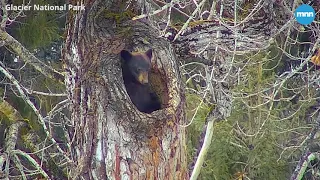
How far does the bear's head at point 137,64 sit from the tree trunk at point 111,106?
16 cm

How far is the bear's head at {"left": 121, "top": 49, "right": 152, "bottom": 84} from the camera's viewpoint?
2.57 m

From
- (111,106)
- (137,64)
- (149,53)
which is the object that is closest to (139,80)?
(137,64)

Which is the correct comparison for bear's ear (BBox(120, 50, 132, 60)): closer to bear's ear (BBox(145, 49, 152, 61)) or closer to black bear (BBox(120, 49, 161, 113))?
black bear (BBox(120, 49, 161, 113))

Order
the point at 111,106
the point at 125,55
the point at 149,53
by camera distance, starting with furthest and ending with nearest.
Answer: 1. the point at 125,55
2. the point at 149,53
3. the point at 111,106

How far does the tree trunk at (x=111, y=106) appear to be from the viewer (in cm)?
228

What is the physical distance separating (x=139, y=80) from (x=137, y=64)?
0.09 m

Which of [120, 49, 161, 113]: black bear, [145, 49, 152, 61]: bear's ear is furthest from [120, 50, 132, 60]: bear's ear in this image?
[145, 49, 152, 61]: bear's ear

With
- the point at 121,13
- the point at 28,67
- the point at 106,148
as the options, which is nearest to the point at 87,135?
the point at 106,148

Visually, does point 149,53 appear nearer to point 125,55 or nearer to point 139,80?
point 125,55

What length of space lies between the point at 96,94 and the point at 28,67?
131 inches

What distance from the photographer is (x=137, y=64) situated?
2.79 m

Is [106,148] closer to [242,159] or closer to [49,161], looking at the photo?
[49,161]

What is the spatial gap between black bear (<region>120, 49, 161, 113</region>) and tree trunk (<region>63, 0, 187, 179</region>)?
0.63ft

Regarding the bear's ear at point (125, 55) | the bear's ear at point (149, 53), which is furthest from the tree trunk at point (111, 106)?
the bear's ear at point (125, 55)
